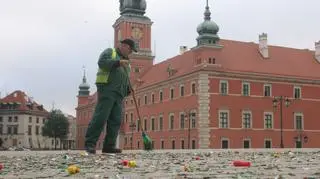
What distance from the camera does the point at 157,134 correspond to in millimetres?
51250

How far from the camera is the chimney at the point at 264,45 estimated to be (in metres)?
48.4

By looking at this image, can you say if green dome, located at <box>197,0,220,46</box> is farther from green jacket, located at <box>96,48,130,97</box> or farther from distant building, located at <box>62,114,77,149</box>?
distant building, located at <box>62,114,77,149</box>

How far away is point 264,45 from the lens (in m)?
48.8

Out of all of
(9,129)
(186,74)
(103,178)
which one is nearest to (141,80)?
(186,74)

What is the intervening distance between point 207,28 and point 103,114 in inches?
1463

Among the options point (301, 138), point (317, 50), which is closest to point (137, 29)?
point (317, 50)

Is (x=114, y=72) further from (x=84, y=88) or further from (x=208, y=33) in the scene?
(x=84, y=88)

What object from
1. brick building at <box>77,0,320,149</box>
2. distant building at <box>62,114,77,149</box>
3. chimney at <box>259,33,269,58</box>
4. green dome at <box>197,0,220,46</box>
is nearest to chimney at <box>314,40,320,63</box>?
brick building at <box>77,0,320,149</box>

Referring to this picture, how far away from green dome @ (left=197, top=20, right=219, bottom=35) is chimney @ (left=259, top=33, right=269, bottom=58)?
5554mm

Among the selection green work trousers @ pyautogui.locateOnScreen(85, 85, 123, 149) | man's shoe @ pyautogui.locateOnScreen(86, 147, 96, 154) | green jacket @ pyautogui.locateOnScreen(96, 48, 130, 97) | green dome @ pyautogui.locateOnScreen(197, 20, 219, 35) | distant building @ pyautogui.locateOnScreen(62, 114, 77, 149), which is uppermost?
green dome @ pyautogui.locateOnScreen(197, 20, 219, 35)

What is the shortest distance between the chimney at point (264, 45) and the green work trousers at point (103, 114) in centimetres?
4080

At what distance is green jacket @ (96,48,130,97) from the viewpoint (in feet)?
28.6

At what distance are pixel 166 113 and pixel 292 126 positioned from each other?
476 inches

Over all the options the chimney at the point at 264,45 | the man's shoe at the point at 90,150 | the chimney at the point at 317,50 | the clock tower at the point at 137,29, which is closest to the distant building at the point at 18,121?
the clock tower at the point at 137,29
